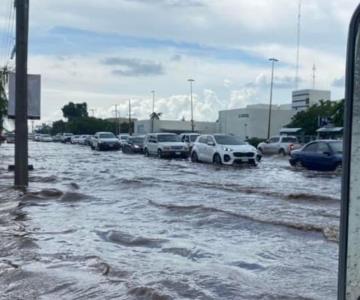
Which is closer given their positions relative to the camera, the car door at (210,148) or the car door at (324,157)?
the car door at (324,157)

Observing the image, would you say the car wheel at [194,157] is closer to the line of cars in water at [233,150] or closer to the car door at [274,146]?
the line of cars in water at [233,150]

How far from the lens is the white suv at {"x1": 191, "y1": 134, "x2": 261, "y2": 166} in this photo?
28.6 meters

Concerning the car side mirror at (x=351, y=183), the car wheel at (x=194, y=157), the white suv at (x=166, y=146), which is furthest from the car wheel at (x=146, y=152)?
the car side mirror at (x=351, y=183)

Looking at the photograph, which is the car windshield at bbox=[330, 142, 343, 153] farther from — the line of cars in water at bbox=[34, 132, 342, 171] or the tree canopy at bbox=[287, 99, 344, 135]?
the tree canopy at bbox=[287, 99, 344, 135]

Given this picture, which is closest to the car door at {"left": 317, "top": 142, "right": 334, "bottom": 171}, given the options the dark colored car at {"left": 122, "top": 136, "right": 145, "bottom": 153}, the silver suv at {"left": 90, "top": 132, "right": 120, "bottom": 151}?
the dark colored car at {"left": 122, "top": 136, "right": 145, "bottom": 153}

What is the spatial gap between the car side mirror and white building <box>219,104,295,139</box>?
→ 92.8 metres

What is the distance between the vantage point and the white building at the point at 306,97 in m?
100

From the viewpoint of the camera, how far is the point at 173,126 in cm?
11938

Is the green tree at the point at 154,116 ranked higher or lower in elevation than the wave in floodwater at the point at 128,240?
higher

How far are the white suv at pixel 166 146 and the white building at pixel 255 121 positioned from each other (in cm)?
5515

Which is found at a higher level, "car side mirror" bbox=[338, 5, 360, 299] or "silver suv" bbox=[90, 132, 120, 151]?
"car side mirror" bbox=[338, 5, 360, 299]

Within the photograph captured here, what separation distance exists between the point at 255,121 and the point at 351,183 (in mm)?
95235

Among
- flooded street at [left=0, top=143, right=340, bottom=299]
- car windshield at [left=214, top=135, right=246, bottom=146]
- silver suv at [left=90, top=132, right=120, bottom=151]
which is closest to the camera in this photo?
flooded street at [left=0, top=143, right=340, bottom=299]

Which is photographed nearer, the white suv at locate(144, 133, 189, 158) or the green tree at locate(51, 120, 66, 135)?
the white suv at locate(144, 133, 189, 158)
